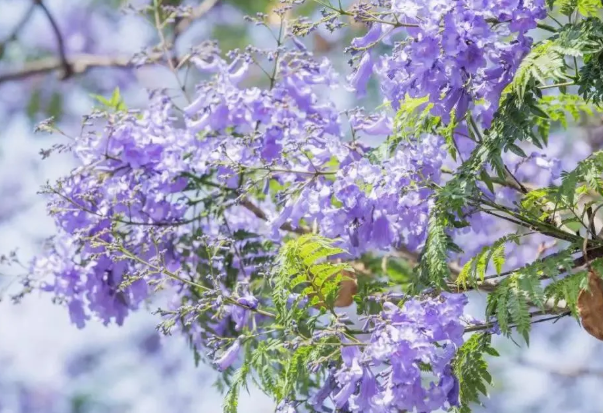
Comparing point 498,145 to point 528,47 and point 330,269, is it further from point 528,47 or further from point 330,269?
point 330,269

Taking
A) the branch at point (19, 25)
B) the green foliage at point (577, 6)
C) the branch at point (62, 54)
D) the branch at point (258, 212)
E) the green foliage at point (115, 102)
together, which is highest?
the branch at point (19, 25)

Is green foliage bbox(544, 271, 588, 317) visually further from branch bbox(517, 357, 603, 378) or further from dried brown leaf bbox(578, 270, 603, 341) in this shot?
branch bbox(517, 357, 603, 378)

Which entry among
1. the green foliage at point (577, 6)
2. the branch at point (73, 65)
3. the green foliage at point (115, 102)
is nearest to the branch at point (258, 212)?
the green foliage at point (115, 102)

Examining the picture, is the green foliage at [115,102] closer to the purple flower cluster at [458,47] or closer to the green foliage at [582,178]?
the purple flower cluster at [458,47]

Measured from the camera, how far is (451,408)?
163cm

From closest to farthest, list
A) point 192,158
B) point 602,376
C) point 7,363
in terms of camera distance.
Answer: point 192,158 < point 602,376 < point 7,363

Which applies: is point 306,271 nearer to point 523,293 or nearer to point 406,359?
point 406,359

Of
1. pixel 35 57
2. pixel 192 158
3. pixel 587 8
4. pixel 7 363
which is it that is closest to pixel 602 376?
pixel 192 158

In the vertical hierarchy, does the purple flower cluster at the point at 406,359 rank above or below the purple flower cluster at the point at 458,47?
below

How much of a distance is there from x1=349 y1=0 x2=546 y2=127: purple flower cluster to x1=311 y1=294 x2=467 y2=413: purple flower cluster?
0.28 meters

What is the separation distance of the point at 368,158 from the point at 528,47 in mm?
334

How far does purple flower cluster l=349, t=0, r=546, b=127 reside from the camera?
61.5 inches

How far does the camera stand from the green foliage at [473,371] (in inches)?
63.9

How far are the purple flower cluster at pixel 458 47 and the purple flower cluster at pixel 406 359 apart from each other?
28cm
